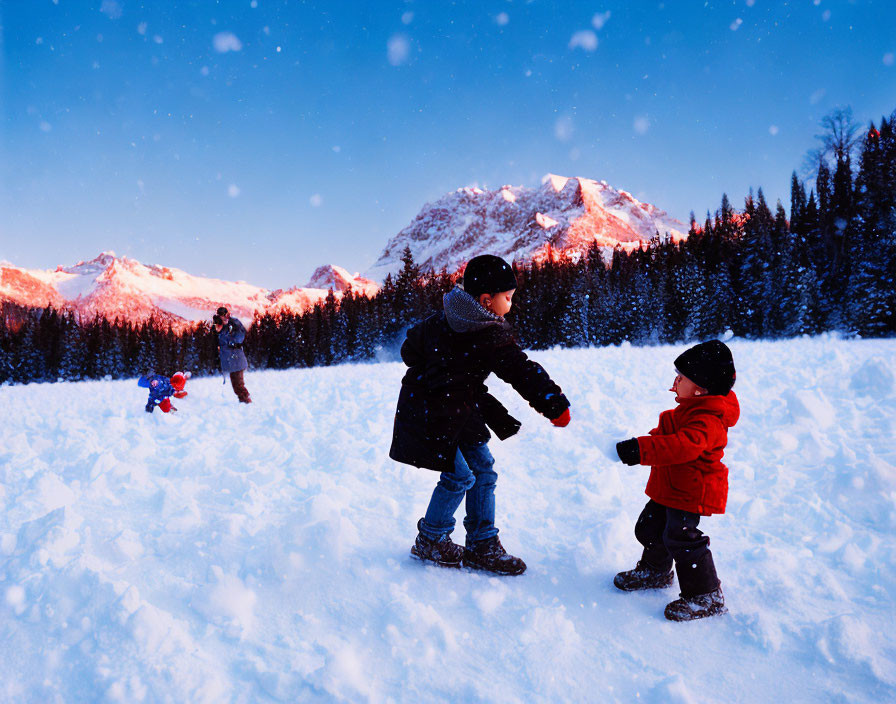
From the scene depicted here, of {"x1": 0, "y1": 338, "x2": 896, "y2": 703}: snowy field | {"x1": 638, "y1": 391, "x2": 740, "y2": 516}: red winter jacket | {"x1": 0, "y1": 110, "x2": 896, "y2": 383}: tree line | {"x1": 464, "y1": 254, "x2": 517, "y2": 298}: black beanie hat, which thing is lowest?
{"x1": 0, "y1": 338, "x2": 896, "y2": 703}: snowy field

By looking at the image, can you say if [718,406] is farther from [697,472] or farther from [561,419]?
[561,419]

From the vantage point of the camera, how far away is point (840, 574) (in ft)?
9.67

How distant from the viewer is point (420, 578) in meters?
2.97

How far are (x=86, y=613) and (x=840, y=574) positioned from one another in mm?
4159

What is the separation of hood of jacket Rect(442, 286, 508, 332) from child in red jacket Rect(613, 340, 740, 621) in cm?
103

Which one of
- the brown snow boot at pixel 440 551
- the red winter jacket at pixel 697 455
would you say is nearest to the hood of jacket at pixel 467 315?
the red winter jacket at pixel 697 455

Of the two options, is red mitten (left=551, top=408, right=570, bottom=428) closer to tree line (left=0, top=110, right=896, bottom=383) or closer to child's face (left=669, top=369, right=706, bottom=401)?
child's face (left=669, top=369, right=706, bottom=401)

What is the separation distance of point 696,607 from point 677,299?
49636 millimetres

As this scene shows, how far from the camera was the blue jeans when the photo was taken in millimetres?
3092

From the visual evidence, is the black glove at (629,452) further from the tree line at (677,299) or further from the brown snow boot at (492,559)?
the tree line at (677,299)

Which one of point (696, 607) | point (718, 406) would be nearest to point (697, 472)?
point (718, 406)

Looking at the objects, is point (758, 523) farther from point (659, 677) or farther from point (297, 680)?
point (297, 680)

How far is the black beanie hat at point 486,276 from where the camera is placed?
2900mm

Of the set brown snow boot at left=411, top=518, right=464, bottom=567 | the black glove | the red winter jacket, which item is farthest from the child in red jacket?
brown snow boot at left=411, top=518, right=464, bottom=567
